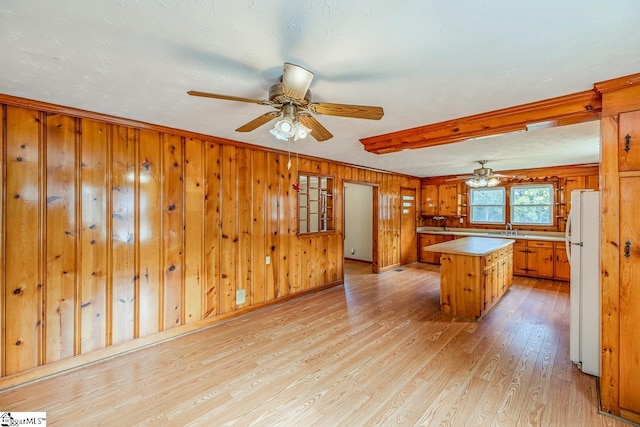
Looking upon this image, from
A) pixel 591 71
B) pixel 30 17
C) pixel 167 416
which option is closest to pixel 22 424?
pixel 167 416

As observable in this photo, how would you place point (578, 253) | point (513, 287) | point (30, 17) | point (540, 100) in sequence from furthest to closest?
point (513, 287) < point (578, 253) < point (540, 100) < point (30, 17)

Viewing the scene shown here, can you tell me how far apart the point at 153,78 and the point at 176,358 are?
2489 millimetres

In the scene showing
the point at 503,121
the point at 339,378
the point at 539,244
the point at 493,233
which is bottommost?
the point at 339,378

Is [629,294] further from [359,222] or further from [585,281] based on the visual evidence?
[359,222]

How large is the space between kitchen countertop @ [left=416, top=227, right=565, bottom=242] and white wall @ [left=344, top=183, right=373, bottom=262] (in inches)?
55.4

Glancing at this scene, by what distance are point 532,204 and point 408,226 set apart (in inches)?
106

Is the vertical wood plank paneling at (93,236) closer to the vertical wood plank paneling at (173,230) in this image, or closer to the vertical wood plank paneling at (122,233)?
the vertical wood plank paneling at (122,233)

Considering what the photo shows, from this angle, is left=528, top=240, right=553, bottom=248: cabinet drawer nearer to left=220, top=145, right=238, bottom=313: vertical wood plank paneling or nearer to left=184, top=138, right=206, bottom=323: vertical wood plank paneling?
left=220, top=145, right=238, bottom=313: vertical wood plank paneling

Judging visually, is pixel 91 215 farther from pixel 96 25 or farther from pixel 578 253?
pixel 578 253

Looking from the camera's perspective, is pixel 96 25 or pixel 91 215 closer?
pixel 96 25

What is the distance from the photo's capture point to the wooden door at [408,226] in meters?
7.08

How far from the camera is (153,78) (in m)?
1.92

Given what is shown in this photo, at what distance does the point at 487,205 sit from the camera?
6.91 metres

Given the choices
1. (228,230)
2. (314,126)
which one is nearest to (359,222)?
(228,230)
